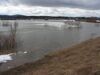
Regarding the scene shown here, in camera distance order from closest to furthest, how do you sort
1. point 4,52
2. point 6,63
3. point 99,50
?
point 99,50 < point 6,63 < point 4,52

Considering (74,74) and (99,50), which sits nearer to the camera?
(74,74)

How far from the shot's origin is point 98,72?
9.91 m

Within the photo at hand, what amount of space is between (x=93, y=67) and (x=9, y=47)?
17371 mm

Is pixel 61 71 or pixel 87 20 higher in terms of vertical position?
pixel 61 71

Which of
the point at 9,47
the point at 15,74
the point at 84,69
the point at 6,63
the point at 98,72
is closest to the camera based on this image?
the point at 98,72

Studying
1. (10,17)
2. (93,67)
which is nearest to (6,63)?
(93,67)

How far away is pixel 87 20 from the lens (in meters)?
198

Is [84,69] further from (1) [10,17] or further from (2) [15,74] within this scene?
(1) [10,17]

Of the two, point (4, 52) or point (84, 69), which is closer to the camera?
point (84, 69)

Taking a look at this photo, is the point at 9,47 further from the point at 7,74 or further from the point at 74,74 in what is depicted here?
the point at 74,74

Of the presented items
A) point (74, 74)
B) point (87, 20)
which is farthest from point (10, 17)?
point (74, 74)

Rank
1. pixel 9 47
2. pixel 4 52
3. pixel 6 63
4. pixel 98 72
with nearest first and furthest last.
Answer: pixel 98 72
pixel 6 63
pixel 4 52
pixel 9 47

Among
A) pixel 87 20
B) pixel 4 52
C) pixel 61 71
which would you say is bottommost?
pixel 87 20

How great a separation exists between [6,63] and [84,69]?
894 cm
